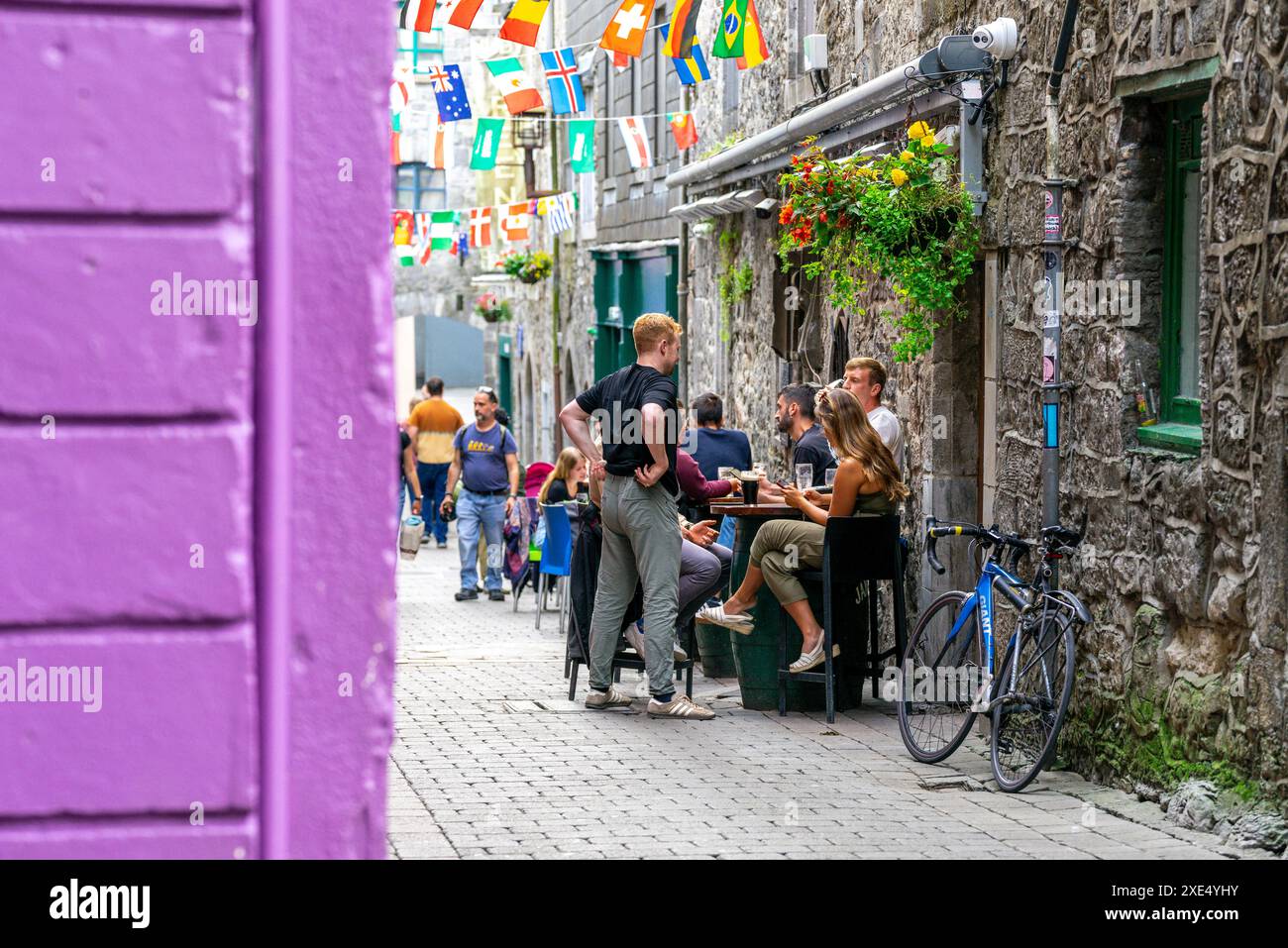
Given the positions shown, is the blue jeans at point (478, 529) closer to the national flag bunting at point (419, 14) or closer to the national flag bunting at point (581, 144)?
the national flag bunting at point (419, 14)

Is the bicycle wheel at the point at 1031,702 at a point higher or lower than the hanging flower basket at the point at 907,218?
lower

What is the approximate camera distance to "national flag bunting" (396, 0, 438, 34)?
12.3 meters

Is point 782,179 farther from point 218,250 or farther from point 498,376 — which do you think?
point 498,376

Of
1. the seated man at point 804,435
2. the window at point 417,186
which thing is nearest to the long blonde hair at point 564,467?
the seated man at point 804,435

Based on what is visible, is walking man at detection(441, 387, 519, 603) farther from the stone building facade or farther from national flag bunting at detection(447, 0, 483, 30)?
the stone building facade

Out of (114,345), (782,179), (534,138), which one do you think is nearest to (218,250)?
(114,345)

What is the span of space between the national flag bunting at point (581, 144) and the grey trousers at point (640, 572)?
9.89 m

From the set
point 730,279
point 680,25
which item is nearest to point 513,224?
point 730,279

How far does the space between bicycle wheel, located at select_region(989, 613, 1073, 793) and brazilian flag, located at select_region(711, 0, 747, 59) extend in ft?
23.4

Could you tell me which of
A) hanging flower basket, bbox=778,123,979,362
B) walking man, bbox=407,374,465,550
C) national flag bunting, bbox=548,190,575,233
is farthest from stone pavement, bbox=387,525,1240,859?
national flag bunting, bbox=548,190,575,233

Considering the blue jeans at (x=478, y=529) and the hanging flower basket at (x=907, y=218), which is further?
the blue jeans at (x=478, y=529)

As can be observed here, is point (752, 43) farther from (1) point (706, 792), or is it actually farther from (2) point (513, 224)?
(2) point (513, 224)

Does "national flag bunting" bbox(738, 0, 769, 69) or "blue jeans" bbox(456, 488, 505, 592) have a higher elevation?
"national flag bunting" bbox(738, 0, 769, 69)

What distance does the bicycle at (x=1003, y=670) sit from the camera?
701cm
